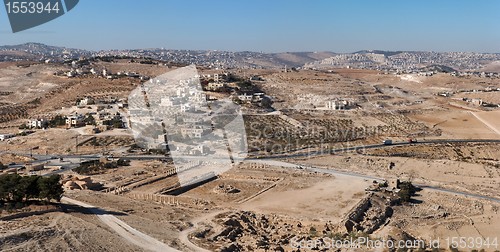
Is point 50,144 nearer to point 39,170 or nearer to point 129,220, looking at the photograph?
point 39,170

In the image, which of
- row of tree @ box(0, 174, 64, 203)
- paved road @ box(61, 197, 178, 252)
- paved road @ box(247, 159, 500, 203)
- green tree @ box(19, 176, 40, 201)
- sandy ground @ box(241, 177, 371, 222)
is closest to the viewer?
paved road @ box(61, 197, 178, 252)

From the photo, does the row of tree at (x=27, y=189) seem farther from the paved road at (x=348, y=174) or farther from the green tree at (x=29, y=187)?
the paved road at (x=348, y=174)

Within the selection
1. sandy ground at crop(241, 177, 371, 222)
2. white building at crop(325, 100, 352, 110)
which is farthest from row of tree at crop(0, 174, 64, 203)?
white building at crop(325, 100, 352, 110)

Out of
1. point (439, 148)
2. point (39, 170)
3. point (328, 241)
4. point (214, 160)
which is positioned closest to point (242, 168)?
point (214, 160)

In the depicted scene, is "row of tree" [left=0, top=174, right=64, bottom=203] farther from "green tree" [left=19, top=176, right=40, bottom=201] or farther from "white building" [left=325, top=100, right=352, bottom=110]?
"white building" [left=325, top=100, right=352, bottom=110]

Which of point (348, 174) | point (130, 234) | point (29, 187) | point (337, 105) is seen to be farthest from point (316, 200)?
point (337, 105)

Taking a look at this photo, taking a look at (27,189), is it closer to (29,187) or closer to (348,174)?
(29,187)
